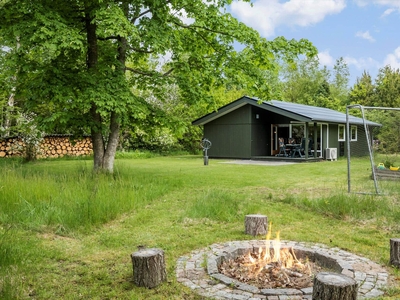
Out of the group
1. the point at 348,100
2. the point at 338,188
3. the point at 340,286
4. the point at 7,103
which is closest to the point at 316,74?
the point at 348,100

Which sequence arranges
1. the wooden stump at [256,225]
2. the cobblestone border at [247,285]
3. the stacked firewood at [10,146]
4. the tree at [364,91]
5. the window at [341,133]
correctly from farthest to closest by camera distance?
the tree at [364,91]
the window at [341,133]
the stacked firewood at [10,146]
the wooden stump at [256,225]
the cobblestone border at [247,285]

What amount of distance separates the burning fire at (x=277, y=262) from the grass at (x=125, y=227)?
73 centimetres

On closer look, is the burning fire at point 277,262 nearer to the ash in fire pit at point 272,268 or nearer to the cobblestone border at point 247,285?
the ash in fire pit at point 272,268

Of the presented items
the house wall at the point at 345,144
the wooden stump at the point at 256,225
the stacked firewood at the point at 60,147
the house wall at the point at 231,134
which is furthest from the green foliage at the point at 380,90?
the wooden stump at the point at 256,225

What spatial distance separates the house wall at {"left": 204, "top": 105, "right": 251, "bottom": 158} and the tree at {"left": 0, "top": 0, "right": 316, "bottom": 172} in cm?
818

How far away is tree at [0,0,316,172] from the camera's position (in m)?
7.54

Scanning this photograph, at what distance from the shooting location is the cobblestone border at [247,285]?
3.03 m

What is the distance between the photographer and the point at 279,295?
3.00 m

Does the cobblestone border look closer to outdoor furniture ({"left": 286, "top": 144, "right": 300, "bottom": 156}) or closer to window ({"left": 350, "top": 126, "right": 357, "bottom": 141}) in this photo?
outdoor furniture ({"left": 286, "top": 144, "right": 300, "bottom": 156})

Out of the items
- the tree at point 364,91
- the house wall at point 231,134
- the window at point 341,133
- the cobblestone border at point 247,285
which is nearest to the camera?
the cobblestone border at point 247,285

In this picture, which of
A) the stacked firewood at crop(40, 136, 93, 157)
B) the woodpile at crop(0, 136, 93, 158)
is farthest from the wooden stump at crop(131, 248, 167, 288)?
the stacked firewood at crop(40, 136, 93, 157)

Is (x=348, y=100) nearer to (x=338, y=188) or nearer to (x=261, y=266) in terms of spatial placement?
(x=338, y=188)

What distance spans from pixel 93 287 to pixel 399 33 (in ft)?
137

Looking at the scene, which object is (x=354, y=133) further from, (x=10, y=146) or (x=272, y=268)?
(x=272, y=268)
